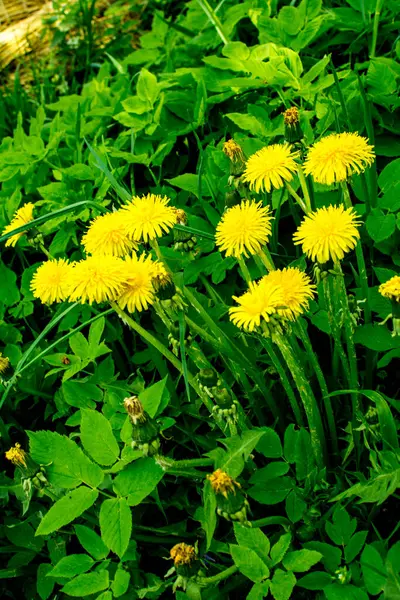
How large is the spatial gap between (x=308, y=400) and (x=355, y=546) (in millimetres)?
261

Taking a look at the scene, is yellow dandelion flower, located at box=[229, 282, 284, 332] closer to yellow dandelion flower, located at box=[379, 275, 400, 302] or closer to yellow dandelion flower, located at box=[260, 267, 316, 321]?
yellow dandelion flower, located at box=[260, 267, 316, 321]

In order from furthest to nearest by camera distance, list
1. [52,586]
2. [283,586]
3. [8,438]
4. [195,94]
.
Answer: [195,94], [8,438], [52,586], [283,586]

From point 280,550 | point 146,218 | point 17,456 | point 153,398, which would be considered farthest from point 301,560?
point 146,218

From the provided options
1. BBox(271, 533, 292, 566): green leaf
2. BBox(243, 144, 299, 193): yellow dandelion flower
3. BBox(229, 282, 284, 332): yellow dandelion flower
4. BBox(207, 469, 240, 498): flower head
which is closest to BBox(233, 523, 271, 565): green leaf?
BBox(271, 533, 292, 566): green leaf

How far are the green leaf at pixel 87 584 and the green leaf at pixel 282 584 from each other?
31 centimetres

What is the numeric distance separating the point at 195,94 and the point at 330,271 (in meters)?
1.06

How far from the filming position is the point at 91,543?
123 centimetres

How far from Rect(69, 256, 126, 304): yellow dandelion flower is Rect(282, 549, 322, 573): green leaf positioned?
524 millimetres

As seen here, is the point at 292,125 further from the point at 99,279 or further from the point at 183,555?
the point at 183,555

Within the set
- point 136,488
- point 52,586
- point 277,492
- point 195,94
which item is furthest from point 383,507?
point 195,94

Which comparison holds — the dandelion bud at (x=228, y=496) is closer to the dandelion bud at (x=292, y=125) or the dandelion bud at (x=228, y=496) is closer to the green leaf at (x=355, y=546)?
the green leaf at (x=355, y=546)

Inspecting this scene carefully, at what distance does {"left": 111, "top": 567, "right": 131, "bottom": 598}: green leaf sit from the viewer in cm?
117

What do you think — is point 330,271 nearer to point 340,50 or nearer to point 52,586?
point 52,586

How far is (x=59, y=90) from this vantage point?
304 cm
